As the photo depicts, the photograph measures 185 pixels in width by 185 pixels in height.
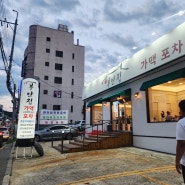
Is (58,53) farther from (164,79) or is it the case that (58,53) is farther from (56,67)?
(164,79)

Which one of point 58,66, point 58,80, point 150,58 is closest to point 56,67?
point 58,66

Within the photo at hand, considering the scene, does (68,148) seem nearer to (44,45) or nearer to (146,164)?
(146,164)

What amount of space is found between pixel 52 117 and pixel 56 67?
15.8 m

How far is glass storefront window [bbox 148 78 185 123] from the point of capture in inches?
437

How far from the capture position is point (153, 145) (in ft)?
35.2

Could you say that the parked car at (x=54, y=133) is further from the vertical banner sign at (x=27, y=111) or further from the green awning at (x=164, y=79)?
the green awning at (x=164, y=79)

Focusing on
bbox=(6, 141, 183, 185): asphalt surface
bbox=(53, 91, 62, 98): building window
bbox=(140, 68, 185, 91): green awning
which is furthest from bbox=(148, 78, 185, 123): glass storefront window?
bbox=(53, 91, 62, 98): building window

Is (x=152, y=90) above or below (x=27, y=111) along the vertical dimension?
above

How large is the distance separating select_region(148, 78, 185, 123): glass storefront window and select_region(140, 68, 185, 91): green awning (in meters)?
0.51

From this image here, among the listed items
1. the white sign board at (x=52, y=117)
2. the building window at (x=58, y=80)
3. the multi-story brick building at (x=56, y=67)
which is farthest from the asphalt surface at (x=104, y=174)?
the building window at (x=58, y=80)

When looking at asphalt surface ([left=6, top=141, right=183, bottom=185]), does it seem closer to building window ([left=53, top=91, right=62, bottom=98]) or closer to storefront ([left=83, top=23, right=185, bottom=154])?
storefront ([left=83, top=23, right=185, bottom=154])

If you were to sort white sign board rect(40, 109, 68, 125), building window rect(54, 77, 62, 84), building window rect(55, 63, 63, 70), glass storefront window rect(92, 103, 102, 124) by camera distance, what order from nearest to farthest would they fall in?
glass storefront window rect(92, 103, 102, 124) → white sign board rect(40, 109, 68, 125) → building window rect(54, 77, 62, 84) → building window rect(55, 63, 63, 70)

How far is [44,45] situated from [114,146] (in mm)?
29475

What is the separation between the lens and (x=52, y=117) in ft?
78.6
